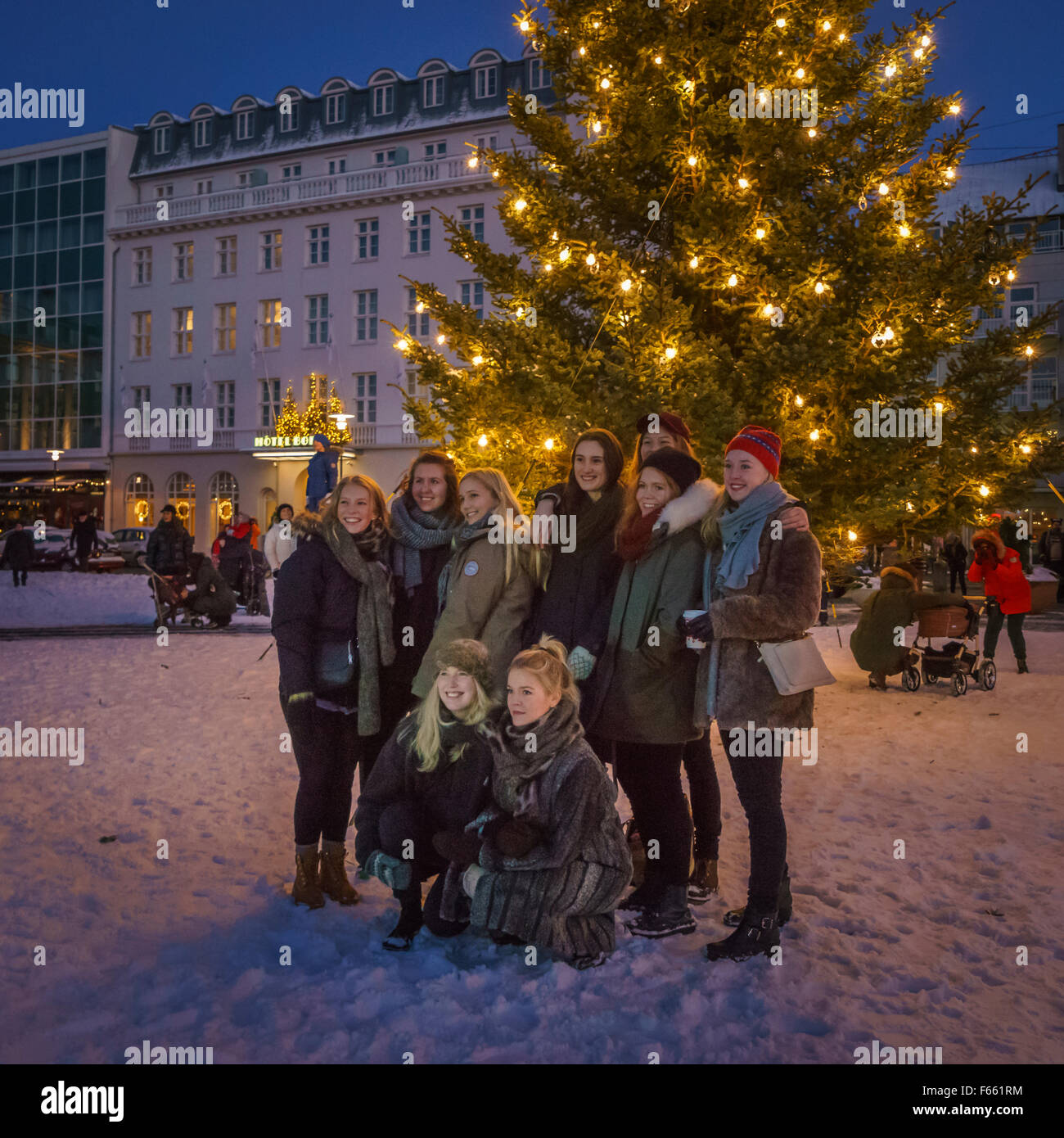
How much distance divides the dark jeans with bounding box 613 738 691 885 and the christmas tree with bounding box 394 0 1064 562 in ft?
17.3

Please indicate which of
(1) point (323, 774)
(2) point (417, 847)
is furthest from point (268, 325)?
(2) point (417, 847)

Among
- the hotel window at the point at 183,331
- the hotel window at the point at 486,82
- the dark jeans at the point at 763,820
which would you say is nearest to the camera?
the dark jeans at the point at 763,820

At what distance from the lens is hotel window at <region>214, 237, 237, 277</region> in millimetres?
45219

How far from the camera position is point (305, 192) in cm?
4353

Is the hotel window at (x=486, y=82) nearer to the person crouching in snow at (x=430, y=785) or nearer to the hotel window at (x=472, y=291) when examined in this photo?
the hotel window at (x=472, y=291)

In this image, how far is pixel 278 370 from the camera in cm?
4416

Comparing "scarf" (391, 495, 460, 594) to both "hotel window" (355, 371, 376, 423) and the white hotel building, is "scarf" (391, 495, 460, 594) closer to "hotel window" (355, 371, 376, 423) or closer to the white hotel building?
the white hotel building

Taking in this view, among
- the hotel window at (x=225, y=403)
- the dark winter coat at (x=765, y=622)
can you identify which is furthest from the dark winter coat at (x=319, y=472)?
the hotel window at (x=225, y=403)

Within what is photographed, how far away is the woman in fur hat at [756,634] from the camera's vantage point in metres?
3.86

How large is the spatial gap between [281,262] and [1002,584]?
127 feet

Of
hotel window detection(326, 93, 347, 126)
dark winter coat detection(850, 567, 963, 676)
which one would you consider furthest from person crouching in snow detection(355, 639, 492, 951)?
hotel window detection(326, 93, 347, 126)

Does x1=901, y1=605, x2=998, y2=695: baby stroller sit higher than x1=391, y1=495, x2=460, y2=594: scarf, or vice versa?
x1=391, y1=495, x2=460, y2=594: scarf

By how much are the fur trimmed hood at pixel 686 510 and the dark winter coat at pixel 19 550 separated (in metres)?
23.3

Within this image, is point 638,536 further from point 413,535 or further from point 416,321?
point 416,321
